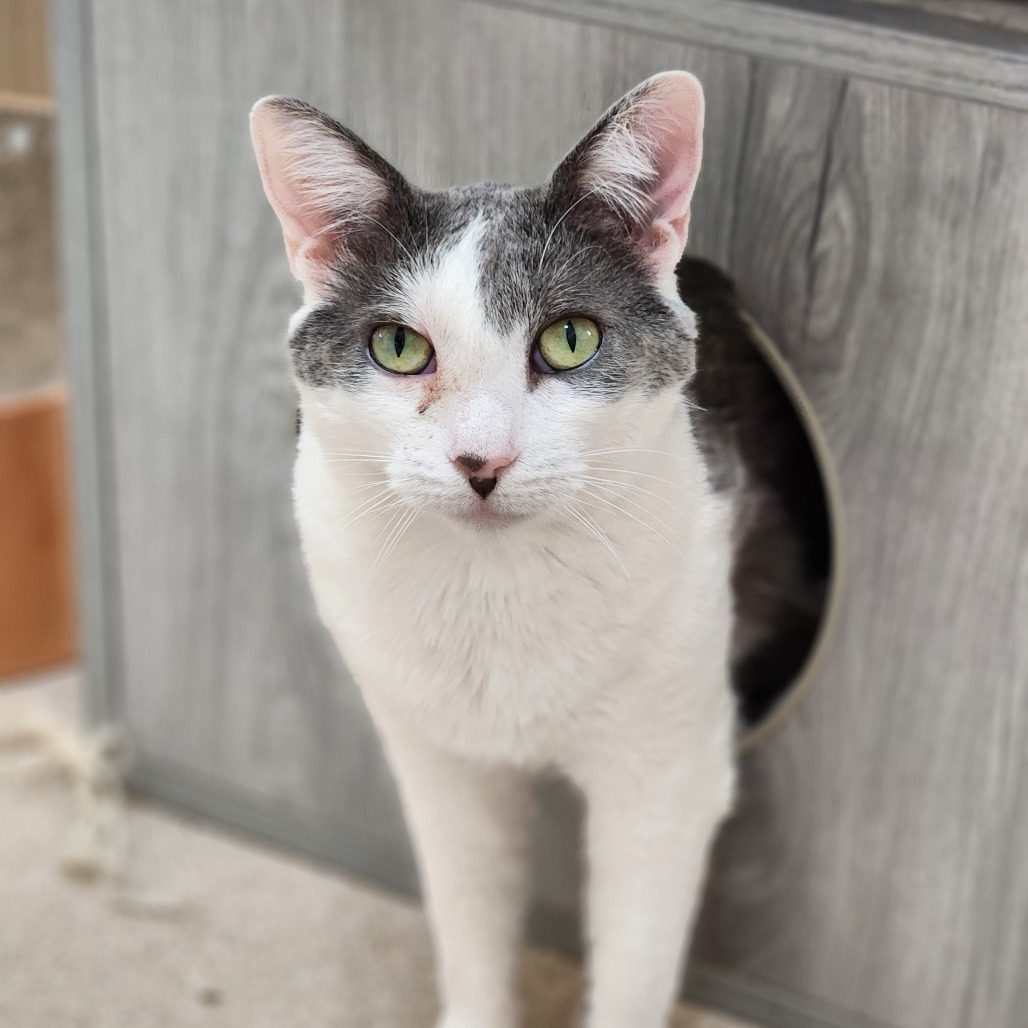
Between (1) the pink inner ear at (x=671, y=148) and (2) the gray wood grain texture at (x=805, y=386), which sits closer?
(1) the pink inner ear at (x=671, y=148)

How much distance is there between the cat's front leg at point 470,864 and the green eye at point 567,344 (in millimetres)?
282

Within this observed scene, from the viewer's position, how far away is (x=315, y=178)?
631mm

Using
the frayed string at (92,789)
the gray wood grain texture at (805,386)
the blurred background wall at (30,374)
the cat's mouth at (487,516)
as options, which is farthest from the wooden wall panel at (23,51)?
the cat's mouth at (487,516)

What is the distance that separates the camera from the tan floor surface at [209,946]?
1.01m

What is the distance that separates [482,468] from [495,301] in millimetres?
81

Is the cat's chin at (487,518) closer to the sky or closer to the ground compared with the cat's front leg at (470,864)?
closer to the sky

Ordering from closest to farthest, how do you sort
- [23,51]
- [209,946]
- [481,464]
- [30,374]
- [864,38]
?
[481,464], [864,38], [209,946], [23,51], [30,374]

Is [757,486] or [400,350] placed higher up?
[400,350]

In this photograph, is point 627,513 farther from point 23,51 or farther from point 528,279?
point 23,51

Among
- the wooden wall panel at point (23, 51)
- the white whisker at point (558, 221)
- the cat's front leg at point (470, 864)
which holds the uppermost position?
the wooden wall panel at point (23, 51)

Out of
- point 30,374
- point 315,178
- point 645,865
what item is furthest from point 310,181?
point 30,374

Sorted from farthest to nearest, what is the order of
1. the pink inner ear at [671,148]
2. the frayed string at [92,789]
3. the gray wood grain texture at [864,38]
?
the frayed string at [92,789] → the gray wood grain texture at [864,38] → the pink inner ear at [671,148]

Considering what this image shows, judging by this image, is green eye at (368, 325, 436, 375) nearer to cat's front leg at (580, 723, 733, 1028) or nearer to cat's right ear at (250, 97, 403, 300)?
cat's right ear at (250, 97, 403, 300)

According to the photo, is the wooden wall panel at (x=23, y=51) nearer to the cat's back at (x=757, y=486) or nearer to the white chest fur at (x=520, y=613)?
the white chest fur at (x=520, y=613)
